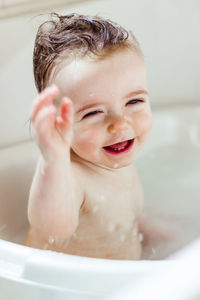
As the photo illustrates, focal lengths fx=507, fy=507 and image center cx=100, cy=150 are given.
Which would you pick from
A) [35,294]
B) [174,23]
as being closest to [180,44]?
[174,23]

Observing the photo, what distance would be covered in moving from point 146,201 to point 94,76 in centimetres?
45

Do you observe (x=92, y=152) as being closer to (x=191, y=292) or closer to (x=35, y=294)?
(x=35, y=294)

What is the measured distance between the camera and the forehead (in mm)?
833

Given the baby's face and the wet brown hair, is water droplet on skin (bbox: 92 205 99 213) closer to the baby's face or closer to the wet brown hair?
the baby's face

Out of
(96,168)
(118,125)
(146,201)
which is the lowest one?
(146,201)

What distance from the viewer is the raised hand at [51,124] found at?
62 centimetres

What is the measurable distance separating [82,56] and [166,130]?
→ 0.62 meters

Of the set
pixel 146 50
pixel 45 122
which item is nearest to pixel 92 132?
pixel 45 122

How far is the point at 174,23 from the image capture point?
1.49 meters

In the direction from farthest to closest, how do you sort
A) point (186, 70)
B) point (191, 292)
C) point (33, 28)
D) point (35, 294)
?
point (186, 70) < point (33, 28) < point (35, 294) < point (191, 292)

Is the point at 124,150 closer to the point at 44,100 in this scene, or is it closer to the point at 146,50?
the point at 44,100

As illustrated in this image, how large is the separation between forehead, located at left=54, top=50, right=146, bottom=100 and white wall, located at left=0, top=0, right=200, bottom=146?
1.14 feet

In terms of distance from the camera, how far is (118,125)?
847 mm

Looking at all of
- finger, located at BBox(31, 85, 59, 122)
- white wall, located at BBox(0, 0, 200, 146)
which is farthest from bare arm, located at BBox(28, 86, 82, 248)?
white wall, located at BBox(0, 0, 200, 146)
